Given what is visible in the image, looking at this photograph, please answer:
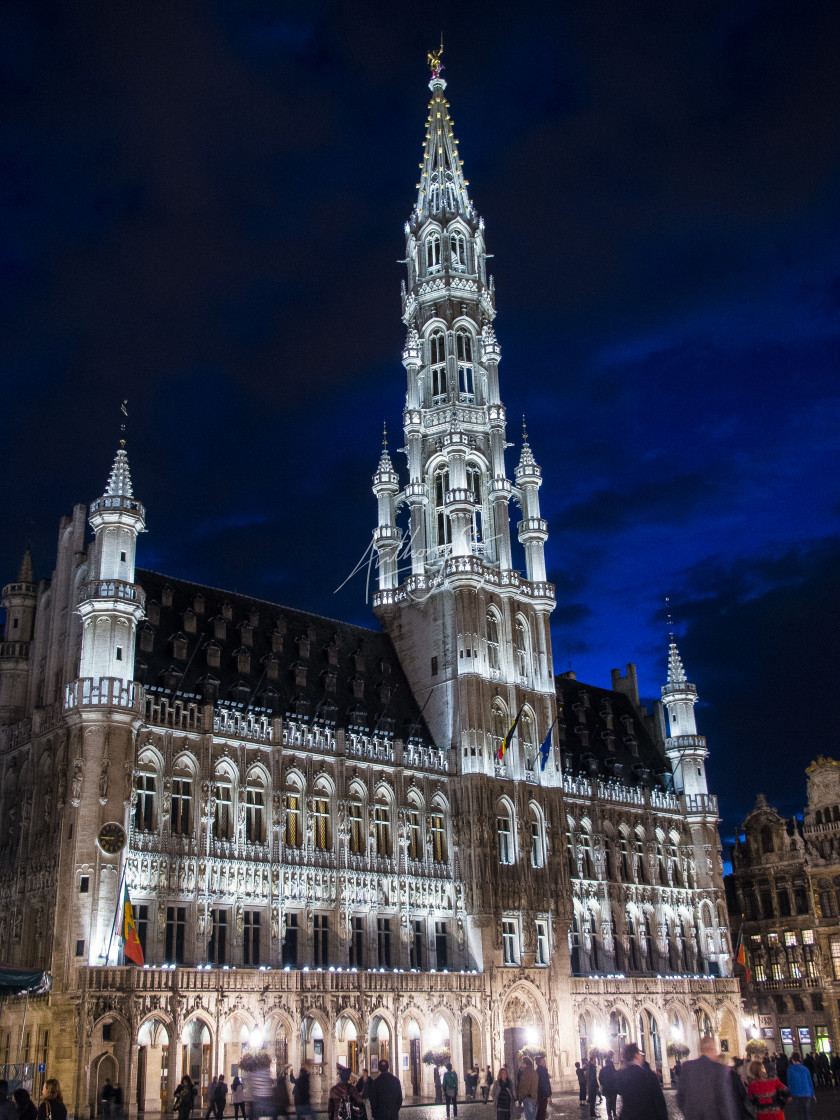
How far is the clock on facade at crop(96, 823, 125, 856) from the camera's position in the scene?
47938mm

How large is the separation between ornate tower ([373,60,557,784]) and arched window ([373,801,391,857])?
5808 millimetres

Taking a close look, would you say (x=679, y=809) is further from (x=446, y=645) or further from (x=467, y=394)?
(x=467, y=394)

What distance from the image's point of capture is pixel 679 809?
80.8 meters

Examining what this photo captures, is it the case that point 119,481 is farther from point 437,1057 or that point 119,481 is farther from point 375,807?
point 437,1057

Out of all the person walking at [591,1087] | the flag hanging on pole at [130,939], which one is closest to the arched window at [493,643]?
the flag hanging on pole at [130,939]

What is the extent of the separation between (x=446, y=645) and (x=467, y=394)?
1972 centimetres

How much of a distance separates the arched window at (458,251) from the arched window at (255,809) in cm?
4255

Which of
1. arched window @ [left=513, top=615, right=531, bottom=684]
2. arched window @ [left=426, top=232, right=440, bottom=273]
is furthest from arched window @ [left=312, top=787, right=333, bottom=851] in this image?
arched window @ [left=426, top=232, right=440, bottom=273]

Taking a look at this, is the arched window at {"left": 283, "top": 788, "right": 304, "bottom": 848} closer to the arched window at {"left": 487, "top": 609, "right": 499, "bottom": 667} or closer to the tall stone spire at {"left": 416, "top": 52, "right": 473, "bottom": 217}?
the arched window at {"left": 487, "top": 609, "right": 499, "bottom": 667}

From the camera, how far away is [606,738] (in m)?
81.6

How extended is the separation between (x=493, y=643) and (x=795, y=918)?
31.5 meters

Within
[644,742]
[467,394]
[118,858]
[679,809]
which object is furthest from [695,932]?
[118,858]

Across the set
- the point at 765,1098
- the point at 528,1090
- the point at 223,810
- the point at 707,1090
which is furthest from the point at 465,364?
the point at 707,1090

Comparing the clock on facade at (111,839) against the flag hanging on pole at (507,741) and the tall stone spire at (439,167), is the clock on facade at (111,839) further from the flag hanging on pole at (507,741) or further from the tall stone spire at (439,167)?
the tall stone spire at (439,167)
